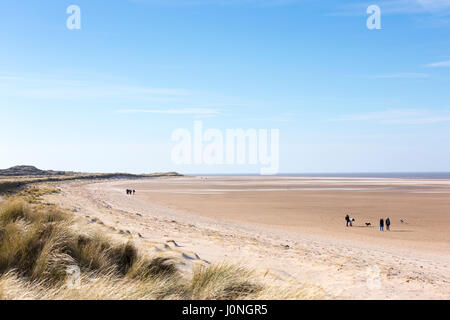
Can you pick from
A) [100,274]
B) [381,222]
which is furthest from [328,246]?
[100,274]

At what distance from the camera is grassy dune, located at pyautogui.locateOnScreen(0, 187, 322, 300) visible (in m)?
5.41

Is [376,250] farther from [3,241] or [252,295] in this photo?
[3,241]

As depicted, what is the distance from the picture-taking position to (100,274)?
656 centimetres

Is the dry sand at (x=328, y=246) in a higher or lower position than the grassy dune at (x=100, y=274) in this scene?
lower

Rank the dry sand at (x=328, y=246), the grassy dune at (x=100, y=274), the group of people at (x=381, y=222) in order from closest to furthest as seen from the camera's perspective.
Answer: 1. the grassy dune at (x=100, y=274)
2. the dry sand at (x=328, y=246)
3. the group of people at (x=381, y=222)

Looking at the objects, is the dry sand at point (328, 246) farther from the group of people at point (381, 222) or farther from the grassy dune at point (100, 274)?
the grassy dune at point (100, 274)

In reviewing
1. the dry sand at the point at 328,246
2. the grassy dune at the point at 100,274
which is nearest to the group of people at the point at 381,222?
the dry sand at the point at 328,246

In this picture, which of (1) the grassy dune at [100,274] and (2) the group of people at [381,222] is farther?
(2) the group of people at [381,222]

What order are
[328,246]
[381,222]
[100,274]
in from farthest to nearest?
[381,222], [328,246], [100,274]

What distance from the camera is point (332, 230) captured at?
20.5m

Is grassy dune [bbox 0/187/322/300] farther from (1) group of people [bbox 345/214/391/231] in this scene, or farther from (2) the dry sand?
(1) group of people [bbox 345/214/391/231]

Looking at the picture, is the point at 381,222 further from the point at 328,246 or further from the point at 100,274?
the point at 100,274

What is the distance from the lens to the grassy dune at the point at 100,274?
541 cm
